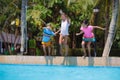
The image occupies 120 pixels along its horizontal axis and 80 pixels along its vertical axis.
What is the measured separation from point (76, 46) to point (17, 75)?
823 inches

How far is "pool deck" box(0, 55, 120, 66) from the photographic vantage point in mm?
11766

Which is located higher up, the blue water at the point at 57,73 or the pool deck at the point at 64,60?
the pool deck at the point at 64,60

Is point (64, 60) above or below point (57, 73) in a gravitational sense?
above

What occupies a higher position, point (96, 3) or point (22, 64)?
point (96, 3)

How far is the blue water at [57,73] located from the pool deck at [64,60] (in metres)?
0.78

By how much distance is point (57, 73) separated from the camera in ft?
33.4

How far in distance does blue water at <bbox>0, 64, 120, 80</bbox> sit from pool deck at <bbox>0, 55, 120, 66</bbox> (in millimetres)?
785

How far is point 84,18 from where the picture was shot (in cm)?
2352

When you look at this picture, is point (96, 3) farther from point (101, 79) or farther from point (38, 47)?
point (38, 47)

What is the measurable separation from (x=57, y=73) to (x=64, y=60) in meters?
1.94

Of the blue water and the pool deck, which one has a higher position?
the pool deck

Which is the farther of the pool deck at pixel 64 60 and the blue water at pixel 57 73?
the pool deck at pixel 64 60

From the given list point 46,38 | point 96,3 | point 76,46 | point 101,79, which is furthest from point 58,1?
Answer: point 101,79

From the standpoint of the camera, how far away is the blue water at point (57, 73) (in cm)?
950
